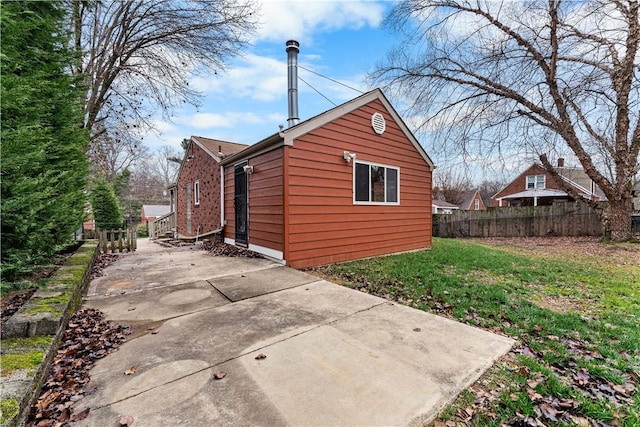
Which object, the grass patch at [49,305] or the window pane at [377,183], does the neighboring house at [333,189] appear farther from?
the grass patch at [49,305]

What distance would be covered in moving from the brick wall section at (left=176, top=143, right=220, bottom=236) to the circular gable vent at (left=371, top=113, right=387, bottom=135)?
5.41 metres

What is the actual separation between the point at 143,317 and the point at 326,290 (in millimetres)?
2504

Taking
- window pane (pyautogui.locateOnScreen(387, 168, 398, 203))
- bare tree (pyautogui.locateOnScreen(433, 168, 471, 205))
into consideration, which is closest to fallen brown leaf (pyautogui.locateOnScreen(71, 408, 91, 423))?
window pane (pyautogui.locateOnScreen(387, 168, 398, 203))

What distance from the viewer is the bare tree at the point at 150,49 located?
8.31 m

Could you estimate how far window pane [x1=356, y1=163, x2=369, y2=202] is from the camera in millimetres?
7363

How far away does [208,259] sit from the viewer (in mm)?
6988

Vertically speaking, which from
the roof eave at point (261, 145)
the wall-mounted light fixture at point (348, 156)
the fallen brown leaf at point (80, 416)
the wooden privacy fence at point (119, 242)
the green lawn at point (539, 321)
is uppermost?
the roof eave at point (261, 145)

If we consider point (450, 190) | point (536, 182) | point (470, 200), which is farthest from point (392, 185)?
point (470, 200)

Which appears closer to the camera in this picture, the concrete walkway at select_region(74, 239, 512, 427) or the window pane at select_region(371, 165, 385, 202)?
the concrete walkway at select_region(74, 239, 512, 427)

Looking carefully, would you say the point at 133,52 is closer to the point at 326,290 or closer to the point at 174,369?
the point at 326,290

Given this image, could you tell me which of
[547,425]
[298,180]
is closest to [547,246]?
[298,180]

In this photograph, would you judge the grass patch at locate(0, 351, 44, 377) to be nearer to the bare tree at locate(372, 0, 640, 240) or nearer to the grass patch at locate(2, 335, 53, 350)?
the grass patch at locate(2, 335, 53, 350)

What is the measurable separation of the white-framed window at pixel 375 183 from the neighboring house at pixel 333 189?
1.1 inches

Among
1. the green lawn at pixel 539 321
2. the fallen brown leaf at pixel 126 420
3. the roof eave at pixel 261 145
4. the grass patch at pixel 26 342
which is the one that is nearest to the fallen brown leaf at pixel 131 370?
the fallen brown leaf at pixel 126 420
